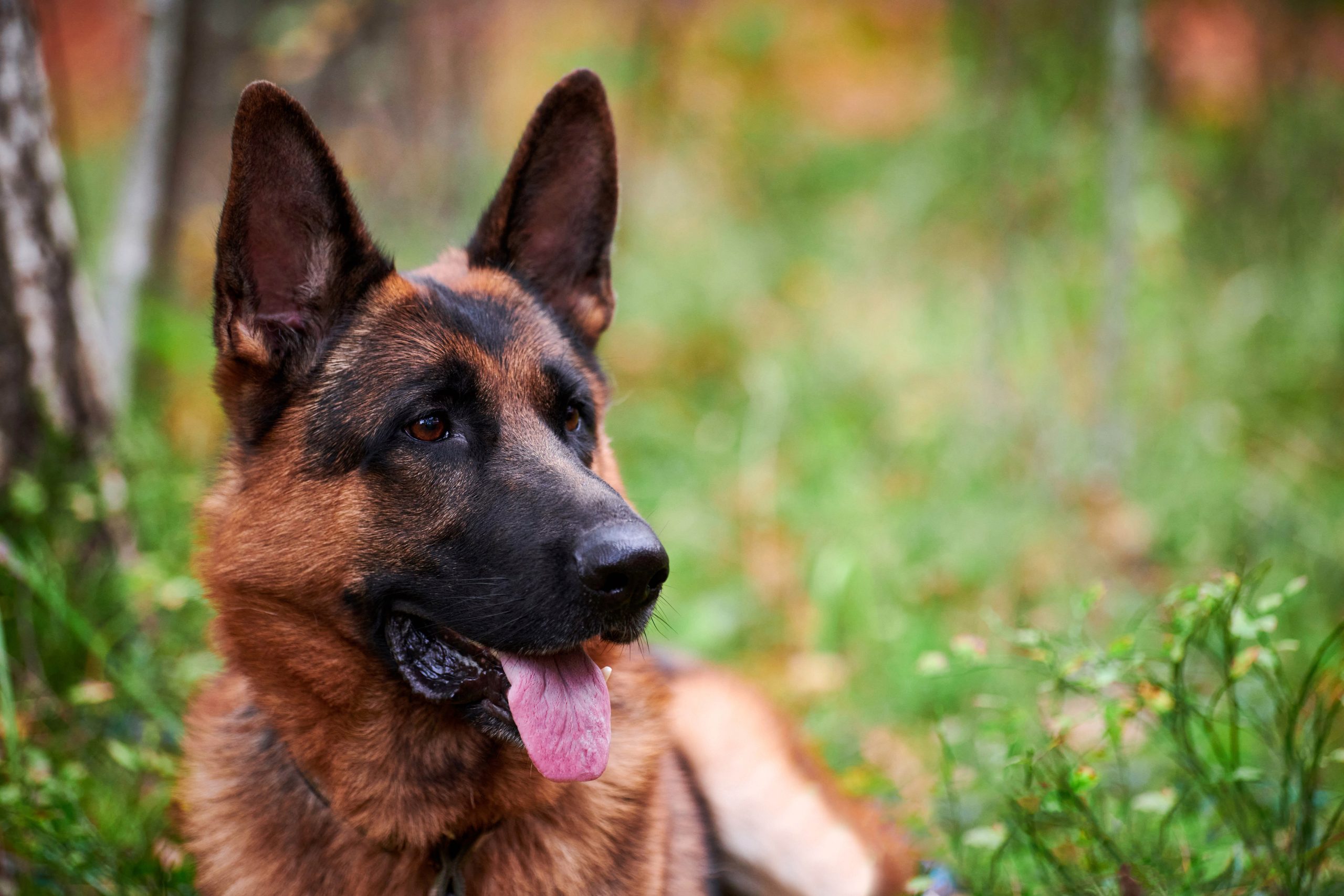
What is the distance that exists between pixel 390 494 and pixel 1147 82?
8.58 meters

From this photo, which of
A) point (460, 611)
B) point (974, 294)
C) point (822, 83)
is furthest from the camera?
point (822, 83)

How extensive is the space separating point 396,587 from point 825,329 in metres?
5.07

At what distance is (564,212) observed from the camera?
2.87 metres

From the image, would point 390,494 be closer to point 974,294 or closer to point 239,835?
point 239,835

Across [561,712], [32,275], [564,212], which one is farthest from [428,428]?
[32,275]

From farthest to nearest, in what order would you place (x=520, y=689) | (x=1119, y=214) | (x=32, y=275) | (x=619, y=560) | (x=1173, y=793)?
1. (x=1119, y=214)
2. (x=32, y=275)
3. (x=1173, y=793)
4. (x=520, y=689)
5. (x=619, y=560)

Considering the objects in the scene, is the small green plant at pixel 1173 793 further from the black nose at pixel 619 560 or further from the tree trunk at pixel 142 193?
the tree trunk at pixel 142 193

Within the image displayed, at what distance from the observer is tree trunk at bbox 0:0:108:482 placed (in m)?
3.43

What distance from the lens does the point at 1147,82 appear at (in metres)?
8.57

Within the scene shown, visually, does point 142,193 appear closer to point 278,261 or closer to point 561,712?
point 278,261

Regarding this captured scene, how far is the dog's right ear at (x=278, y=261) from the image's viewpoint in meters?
2.22

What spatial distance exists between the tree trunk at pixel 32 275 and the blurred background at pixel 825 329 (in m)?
0.02

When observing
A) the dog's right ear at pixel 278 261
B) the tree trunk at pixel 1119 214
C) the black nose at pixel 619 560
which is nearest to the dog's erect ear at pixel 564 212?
the dog's right ear at pixel 278 261

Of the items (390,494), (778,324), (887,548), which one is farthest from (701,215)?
(390,494)
